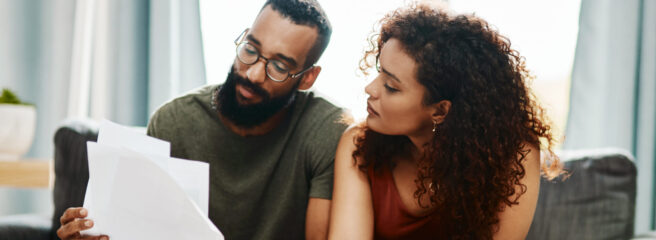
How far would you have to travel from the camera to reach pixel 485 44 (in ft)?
3.51

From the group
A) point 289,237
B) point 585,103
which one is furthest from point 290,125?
point 585,103

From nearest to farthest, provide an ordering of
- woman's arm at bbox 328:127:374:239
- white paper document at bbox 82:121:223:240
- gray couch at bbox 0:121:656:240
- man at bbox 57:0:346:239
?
white paper document at bbox 82:121:223:240, woman's arm at bbox 328:127:374:239, man at bbox 57:0:346:239, gray couch at bbox 0:121:656:240

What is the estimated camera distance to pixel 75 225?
0.92 meters

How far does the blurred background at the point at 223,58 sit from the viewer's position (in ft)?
6.27

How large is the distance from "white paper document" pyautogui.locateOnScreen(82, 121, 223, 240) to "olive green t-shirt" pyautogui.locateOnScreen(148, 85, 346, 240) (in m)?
0.52

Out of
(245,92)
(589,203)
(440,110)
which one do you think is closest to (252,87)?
(245,92)

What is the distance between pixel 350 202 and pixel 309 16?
19.0 inches

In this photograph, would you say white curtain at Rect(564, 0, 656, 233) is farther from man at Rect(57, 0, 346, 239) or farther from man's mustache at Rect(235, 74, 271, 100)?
man's mustache at Rect(235, 74, 271, 100)

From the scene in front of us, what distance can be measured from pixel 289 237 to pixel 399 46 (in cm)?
65

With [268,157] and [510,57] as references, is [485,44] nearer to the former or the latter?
[510,57]

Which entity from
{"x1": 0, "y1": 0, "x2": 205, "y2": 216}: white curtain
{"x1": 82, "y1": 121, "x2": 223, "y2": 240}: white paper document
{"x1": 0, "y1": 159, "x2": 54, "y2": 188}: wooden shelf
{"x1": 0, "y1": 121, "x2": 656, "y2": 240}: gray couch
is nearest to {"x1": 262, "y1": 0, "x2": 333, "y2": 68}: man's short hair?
{"x1": 82, "y1": 121, "x2": 223, "y2": 240}: white paper document

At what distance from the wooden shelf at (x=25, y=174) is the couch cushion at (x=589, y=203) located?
1693 millimetres

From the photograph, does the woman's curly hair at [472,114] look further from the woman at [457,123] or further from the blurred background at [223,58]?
the blurred background at [223,58]

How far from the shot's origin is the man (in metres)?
1.30
